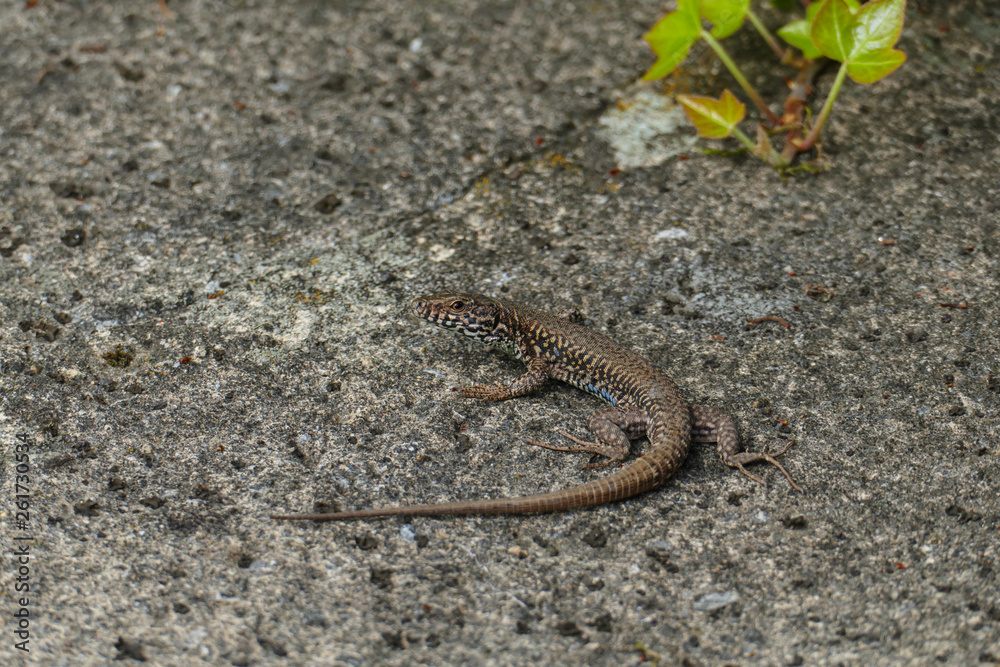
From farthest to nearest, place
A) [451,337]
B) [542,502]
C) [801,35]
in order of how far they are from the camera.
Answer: [801,35] → [451,337] → [542,502]

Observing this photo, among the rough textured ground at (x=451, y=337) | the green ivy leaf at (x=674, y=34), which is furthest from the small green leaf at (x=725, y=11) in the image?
the rough textured ground at (x=451, y=337)

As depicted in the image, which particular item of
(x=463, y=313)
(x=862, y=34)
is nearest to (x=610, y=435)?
(x=463, y=313)

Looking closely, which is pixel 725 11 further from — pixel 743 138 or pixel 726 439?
pixel 726 439

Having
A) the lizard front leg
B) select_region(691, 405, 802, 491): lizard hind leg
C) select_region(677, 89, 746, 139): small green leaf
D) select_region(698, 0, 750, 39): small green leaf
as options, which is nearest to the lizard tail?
select_region(691, 405, 802, 491): lizard hind leg

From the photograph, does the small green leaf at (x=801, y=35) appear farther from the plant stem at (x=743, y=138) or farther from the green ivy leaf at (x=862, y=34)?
the plant stem at (x=743, y=138)

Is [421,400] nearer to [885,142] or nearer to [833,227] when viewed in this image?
[833,227]

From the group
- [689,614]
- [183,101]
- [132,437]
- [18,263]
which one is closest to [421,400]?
[132,437]
